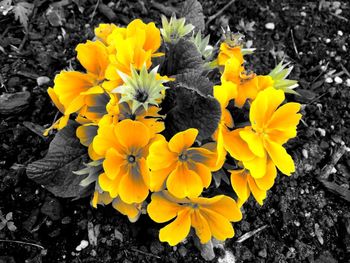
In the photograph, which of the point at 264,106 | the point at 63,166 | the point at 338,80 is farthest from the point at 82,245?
the point at 338,80

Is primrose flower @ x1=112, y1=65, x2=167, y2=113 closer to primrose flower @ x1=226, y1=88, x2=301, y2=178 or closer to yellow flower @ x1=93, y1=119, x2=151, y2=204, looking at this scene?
yellow flower @ x1=93, y1=119, x2=151, y2=204

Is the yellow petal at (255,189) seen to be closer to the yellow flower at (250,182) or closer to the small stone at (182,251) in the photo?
the yellow flower at (250,182)

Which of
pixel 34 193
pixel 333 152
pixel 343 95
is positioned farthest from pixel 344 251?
pixel 34 193

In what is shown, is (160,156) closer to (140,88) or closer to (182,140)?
(182,140)

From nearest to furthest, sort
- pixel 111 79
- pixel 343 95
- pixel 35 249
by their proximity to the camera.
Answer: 1. pixel 111 79
2. pixel 35 249
3. pixel 343 95

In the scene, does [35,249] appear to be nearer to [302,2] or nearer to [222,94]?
[222,94]

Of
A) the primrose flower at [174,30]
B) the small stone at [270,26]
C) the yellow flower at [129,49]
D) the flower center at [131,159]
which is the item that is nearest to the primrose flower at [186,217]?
the flower center at [131,159]

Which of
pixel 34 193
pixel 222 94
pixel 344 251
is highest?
pixel 222 94
